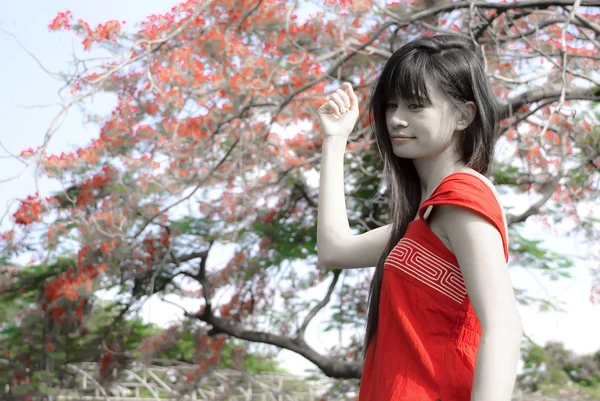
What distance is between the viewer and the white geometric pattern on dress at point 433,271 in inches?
43.0

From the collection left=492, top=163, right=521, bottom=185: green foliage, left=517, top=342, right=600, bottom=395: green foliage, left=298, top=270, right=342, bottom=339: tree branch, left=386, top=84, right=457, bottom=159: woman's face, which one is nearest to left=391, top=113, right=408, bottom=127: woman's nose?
left=386, top=84, right=457, bottom=159: woman's face

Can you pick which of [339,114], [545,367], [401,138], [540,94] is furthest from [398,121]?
[545,367]

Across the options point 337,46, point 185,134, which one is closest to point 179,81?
point 185,134

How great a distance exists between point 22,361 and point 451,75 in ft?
21.5

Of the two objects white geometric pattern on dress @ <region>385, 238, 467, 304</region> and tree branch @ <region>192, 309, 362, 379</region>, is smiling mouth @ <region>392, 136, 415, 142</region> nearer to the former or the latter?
white geometric pattern on dress @ <region>385, 238, 467, 304</region>

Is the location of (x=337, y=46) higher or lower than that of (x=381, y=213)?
higher

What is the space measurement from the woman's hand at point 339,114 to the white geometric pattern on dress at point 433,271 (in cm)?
26

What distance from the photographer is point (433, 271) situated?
110cm

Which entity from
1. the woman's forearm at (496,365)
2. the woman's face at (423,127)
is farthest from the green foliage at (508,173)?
the woman's forearm at (496,365)

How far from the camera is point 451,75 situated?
1.19 metres

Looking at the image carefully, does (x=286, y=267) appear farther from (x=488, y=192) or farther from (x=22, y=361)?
(x=488, y=192)

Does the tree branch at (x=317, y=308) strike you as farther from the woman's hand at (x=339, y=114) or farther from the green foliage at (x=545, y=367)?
the woman's hand at (x=339, y=114)

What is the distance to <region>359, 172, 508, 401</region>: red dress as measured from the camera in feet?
3.45

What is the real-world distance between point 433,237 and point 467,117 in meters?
0.20
